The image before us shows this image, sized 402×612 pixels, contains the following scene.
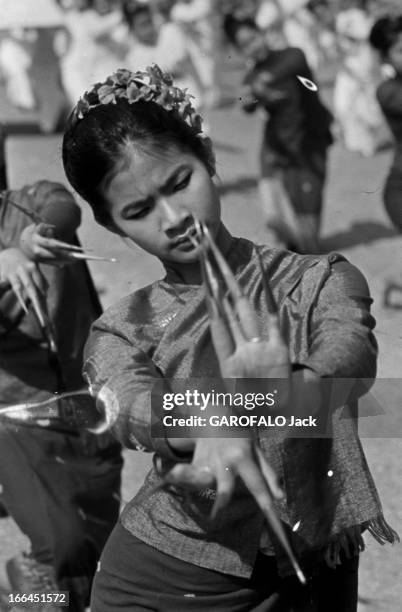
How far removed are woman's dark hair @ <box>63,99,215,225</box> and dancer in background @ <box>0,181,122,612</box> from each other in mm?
1056

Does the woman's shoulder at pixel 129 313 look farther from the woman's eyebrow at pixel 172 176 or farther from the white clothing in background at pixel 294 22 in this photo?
the white clothing in background at pixel 294 22

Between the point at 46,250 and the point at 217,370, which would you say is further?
the point at 46,250

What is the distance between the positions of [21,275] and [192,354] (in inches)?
25.3

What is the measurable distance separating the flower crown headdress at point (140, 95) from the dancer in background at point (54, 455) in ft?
3.32

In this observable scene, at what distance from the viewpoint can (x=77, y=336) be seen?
3227 mm

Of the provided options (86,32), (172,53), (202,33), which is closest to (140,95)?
(172,53)

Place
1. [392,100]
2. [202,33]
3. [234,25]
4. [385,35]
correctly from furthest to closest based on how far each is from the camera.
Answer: [202,33]
[234,25]
[385,35]
[392,100]

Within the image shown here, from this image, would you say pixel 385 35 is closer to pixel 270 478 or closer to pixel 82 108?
pixel 82 108

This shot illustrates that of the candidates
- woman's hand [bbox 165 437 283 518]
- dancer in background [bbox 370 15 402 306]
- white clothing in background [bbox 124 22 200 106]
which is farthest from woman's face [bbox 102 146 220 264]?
Answer: white clothing in background [bbox 124 22 200 106]

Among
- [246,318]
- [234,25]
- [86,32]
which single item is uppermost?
[246,318]

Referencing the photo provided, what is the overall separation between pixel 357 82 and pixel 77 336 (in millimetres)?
8406

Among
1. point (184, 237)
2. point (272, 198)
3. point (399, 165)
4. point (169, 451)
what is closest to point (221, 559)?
point (169, 451)

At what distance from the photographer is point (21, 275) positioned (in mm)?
2486

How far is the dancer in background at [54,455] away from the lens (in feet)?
10.4
